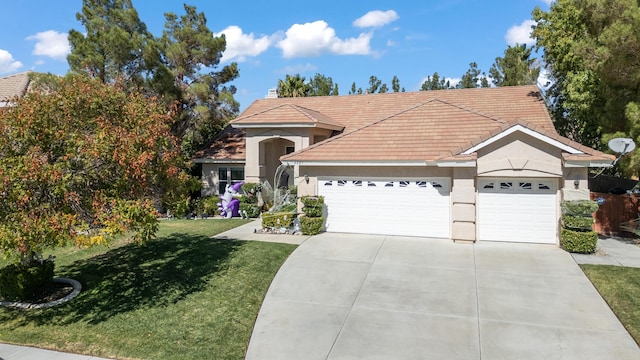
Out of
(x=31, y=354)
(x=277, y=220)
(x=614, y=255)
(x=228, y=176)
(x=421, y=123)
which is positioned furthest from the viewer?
(x=228, y=176)

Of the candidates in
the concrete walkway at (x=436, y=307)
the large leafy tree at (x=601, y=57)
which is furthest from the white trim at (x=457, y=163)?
the large leafy tree at (x=601, y=57)

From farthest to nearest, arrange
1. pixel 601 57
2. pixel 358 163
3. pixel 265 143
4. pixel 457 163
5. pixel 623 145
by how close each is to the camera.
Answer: pixel 265 143
pixel 358 163
pixel 601 57
pixel 457 163
pixel 623 145

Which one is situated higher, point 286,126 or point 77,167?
point 286,126

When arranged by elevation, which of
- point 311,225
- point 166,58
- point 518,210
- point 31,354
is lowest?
point 31,354

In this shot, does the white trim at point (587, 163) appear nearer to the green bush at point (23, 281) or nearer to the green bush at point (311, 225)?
the green bush at point (311, 225)

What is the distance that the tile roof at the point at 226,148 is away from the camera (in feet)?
73.4

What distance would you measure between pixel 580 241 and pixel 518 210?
6.42ft

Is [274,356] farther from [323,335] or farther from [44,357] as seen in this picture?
[44,357]

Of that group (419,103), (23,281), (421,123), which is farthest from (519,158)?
(23,281)

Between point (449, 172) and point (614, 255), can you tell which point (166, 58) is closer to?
point (449, 172)

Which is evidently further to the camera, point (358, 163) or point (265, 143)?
point (265, 143)

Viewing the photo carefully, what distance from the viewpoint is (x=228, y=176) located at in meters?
22.6

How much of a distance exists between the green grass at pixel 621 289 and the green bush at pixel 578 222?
156 cm

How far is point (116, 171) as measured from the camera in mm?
9336
